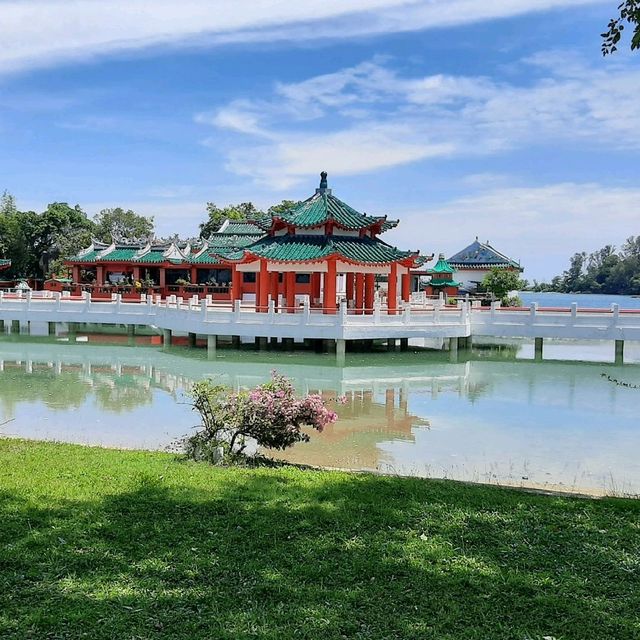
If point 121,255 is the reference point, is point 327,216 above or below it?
above

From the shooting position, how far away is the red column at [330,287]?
25.7 metres

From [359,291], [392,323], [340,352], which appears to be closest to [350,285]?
[359,291]

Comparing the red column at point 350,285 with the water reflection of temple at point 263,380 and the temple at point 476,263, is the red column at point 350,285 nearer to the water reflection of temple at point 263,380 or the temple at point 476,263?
the water reflection of temple at point 263,380

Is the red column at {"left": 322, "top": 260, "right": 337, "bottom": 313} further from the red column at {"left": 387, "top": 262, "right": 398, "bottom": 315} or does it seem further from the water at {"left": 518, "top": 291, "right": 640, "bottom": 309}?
the water at {"left": 518, "top": 291, "right": 640, "bottom": 309}

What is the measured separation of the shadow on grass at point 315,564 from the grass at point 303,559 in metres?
0.01

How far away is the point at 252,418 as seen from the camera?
8.82 meters

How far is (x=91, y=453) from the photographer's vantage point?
28.2ft

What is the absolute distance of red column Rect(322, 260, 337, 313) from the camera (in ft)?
A: 84.3

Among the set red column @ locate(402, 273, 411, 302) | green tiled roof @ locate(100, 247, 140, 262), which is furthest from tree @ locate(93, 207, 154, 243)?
red column @ locate(402, 273, 411, 302)

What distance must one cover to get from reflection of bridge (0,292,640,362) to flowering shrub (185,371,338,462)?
14901 mm

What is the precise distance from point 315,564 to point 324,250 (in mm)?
21195

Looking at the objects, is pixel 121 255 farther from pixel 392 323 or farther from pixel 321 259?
pixel 392 323

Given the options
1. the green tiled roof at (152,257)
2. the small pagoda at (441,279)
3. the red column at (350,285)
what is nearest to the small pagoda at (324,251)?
the red column at (350,285)

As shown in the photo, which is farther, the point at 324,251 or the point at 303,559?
the point at 324,251
